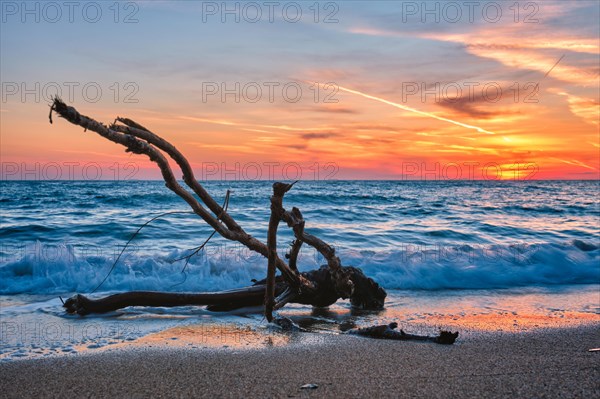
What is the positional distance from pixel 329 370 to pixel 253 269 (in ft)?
21.8

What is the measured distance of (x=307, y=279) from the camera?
7.07 metres

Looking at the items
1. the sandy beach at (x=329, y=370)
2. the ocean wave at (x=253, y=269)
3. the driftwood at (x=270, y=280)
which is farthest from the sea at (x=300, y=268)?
the sandy beach at (x=329, y=370)

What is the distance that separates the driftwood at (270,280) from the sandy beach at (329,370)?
929 mm

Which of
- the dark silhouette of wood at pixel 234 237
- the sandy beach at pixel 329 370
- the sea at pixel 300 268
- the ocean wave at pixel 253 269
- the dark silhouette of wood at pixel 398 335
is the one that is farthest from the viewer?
the ocean wave at pixel 253 269

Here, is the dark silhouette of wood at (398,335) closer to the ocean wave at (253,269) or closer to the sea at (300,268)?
the sea at (300,268)

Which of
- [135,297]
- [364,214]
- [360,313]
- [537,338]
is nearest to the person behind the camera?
[537,338]

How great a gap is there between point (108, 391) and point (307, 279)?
3.62 meters

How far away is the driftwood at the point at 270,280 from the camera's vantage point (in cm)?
509

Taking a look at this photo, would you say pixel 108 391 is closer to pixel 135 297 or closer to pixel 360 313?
pixel 135 297

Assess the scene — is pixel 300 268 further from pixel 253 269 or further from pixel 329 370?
pixel 329 370

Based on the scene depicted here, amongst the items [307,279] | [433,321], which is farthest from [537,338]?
[307,279]

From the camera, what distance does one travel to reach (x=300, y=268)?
37.1 feet

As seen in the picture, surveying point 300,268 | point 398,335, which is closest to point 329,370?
point 398,335

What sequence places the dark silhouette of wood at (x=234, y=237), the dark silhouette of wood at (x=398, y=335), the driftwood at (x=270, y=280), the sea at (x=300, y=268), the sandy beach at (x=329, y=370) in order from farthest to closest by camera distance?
the sea at (x=300, y=268) → the dark silhouette of wood at (x=398, y=335) → the driftwood at (x=270, y=280) → the dark silhouette of wood at (x=234, y=237) → the sandy beach at (x=329, y=370)
